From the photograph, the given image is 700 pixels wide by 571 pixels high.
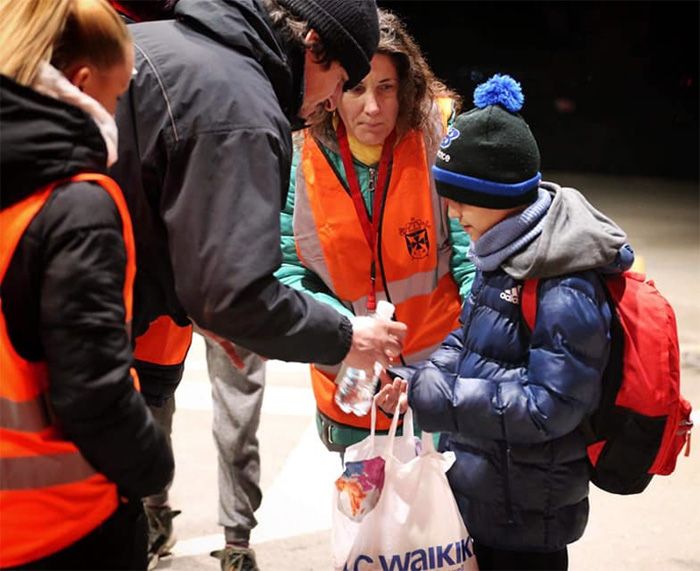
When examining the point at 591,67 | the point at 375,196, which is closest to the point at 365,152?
the point at 375,196

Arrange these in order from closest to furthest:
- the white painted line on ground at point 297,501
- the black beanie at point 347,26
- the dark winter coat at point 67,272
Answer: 1. the dark winter coat at point 67,272
2. the black beanie at point 347,26
3. the white painted line on ground at point 297,501

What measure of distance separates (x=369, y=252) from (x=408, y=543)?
99cm

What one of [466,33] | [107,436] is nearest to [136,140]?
[107,436]

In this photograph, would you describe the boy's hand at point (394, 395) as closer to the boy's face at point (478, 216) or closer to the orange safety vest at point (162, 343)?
the boy's face at point (478, 216)

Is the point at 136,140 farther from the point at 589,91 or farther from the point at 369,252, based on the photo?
the point at 589,91

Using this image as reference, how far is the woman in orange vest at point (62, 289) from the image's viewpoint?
1912 millimetres

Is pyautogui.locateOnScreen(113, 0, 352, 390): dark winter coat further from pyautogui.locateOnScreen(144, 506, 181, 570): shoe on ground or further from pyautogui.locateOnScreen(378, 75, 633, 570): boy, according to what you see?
pyautogui.locateOnScreen(144, 506, 181, 570): shoe on ground

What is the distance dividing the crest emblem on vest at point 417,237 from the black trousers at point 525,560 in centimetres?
95

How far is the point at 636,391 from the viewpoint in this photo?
2.57 meters

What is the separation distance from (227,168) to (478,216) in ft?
2.46

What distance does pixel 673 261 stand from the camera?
8.47 meters

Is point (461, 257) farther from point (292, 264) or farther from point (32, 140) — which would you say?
point (32, 140)

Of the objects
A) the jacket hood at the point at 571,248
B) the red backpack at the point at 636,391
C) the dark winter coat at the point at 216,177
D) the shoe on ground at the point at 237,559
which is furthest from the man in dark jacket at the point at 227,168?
the shoe on ground at the point at 237,559

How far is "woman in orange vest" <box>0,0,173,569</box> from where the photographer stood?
1.91m
